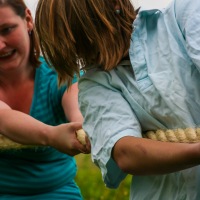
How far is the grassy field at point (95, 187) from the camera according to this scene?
448cm

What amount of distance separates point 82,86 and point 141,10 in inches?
8.4

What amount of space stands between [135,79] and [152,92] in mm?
63

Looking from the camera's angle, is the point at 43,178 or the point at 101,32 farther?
the point at 43,178

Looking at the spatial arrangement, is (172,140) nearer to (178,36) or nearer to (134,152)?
(134,152)

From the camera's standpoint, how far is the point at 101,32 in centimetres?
177

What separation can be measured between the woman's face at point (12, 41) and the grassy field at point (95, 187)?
1.96 meters

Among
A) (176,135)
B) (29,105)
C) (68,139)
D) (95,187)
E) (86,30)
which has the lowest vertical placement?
(95,187)

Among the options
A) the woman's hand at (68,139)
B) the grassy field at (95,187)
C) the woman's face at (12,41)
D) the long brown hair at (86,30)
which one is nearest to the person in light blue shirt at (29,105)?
the woman's face at (12,41)

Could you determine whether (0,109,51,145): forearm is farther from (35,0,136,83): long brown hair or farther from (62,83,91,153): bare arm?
(35,0,136,83): long brown hair

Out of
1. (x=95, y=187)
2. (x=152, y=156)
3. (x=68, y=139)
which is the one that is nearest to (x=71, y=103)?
(x=68, y=139)

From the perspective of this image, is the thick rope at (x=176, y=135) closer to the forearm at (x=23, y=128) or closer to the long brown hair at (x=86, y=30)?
the long brown hair at (x=86, y=30)

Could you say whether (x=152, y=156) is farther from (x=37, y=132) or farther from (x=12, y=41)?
Result: (x=12, y=41)

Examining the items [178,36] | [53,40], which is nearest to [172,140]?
[178,36]

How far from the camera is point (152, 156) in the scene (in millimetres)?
1642
